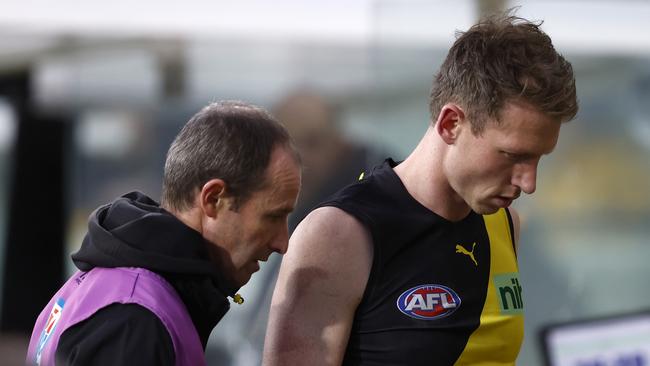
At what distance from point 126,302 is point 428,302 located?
24.6 inches

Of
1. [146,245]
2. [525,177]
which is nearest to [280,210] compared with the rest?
[146,245]

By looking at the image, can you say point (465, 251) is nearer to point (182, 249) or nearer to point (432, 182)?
point (432, 182)

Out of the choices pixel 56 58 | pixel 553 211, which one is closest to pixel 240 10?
pixel 56 58

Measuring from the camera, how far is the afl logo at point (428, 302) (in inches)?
85.7

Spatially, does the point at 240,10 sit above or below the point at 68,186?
above

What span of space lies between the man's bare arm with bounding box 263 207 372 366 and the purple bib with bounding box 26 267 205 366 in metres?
0.31

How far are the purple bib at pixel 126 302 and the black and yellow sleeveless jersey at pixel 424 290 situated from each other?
0.41 metres

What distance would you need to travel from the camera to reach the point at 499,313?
7.52 feet

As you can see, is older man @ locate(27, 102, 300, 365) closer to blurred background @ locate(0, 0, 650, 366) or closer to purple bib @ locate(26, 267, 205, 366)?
purple bib @ locate(26, 267, 205, 366)

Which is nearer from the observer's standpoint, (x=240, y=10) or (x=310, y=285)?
(x=310, y=285)

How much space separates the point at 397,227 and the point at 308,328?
0.24 m

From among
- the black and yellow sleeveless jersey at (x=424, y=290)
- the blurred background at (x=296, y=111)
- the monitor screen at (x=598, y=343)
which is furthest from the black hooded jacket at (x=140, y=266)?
the blurred background at (x=296, y=111)

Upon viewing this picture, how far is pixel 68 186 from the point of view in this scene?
5.53 meters

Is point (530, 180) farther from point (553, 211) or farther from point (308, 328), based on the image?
point (553, 211)
